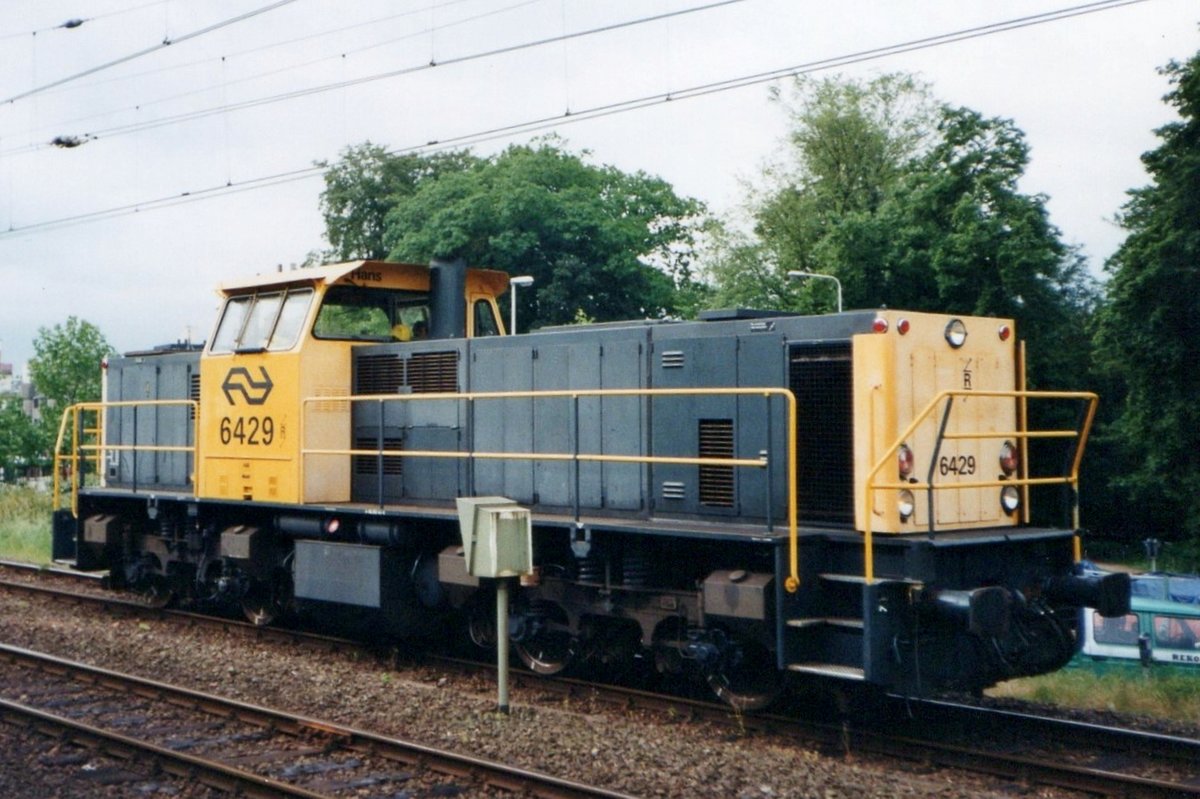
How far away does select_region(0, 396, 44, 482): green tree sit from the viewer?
1428 inches

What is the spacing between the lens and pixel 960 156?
30.9 meters

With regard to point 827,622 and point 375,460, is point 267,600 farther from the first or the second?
point 827,622

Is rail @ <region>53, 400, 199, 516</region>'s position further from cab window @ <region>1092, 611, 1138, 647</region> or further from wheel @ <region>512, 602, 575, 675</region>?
cab window @ <region>1092, 611, 1138, 647</region>

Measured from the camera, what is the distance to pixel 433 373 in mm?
10164

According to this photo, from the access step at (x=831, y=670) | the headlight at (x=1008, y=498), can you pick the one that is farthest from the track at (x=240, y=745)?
the headlight at (x=1008, y=498)

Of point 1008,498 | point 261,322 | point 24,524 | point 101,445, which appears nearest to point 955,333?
point 1008,498

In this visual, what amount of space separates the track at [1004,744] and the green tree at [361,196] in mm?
37982

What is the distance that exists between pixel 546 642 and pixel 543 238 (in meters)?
28.1

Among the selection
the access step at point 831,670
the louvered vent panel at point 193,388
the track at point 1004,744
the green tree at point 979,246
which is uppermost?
the green tree at point 979,246

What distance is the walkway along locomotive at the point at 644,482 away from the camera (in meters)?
7.27

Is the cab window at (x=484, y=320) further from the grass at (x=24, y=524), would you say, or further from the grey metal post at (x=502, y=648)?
the grass at (x=24, y=524)

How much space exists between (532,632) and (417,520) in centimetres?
140

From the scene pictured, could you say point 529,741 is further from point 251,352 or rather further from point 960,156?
point 960,156

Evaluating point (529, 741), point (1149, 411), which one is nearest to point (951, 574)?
point (529, 741)
